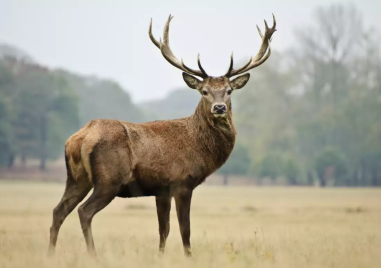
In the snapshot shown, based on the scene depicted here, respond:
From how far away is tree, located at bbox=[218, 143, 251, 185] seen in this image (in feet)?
232

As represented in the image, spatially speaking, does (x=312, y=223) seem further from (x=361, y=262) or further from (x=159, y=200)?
(x=361, y=262)

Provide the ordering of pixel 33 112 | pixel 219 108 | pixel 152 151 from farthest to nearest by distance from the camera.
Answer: pixel 33 112 → pixel 219 108 → pixel 152 151

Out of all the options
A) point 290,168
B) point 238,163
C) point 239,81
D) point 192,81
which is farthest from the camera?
point 238,163

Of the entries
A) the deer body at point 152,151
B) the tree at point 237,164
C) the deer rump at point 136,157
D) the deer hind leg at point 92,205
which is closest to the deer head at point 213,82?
the deer body at point 152,151

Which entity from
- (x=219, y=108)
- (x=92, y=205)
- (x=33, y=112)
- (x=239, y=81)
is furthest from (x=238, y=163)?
(x=92, y=205)

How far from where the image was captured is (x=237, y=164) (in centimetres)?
7106

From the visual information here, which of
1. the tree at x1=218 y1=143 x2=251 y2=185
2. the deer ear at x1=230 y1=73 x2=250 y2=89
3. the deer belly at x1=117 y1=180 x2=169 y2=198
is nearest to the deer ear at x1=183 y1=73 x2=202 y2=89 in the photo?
the deer ear at x1=230 y1=73 x2=250 y2=89

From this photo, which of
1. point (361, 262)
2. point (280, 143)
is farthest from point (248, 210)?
point (280, 143)

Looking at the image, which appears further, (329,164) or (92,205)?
(329,164)

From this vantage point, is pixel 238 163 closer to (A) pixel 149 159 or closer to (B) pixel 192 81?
(B) pixel 192 81

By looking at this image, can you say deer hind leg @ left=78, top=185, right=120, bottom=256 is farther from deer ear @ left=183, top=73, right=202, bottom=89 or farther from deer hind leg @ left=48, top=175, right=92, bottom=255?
deer ear @ left=183, top=73, right=202, bottom=89

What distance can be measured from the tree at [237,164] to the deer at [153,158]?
193 feet

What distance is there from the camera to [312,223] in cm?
2216

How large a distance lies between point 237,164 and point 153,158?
199 ft
